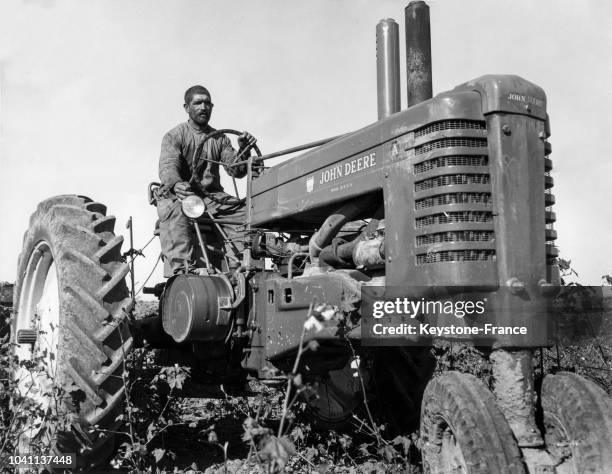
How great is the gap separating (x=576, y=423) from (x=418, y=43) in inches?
88.7

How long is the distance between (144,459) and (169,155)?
2.29m

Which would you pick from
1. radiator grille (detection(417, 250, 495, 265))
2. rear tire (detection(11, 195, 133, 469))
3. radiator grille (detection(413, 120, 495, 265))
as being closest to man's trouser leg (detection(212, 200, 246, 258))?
rear tire (detection(11, 195, 133, 469))

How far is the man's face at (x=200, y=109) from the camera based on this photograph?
20.9ft

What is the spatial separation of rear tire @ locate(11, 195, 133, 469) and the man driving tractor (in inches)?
26.8

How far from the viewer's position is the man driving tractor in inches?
226

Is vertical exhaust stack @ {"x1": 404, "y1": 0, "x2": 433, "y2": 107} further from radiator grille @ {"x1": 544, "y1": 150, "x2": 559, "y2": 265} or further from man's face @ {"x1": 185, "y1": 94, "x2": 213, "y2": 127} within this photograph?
man's face @ {"x1": 185, "y1": 94, "x2": 213, "y2": 127}

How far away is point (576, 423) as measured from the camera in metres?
3.11

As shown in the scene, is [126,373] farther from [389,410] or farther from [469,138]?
[469,138]

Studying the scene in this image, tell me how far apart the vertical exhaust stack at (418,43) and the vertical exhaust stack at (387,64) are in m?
0.39

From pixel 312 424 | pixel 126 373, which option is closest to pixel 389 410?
pixel 312 424

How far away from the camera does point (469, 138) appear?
3566mm

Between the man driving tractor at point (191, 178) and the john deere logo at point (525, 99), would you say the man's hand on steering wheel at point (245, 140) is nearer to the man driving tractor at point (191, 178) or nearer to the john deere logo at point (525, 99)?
the man driving tractor at point (191, 178)

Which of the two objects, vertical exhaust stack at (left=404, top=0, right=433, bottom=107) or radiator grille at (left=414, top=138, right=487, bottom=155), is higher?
vertical exhaust stack at (left=404, top=0, right=433, bottom=107)

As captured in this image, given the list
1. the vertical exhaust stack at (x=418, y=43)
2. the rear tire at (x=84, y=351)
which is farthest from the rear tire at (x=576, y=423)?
the rear tire at (x=84, y=351)
